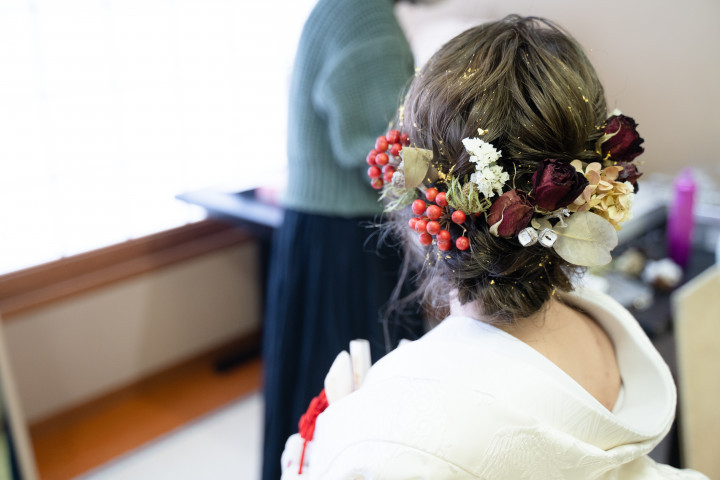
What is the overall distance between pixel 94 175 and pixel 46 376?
2.04 feet

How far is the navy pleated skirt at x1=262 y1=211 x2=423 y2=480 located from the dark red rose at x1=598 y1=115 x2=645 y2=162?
0.60 meters

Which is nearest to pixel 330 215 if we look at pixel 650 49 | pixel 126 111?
pixel 650 49

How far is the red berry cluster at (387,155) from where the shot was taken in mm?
701

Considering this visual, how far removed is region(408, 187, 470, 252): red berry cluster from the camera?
62 centimetres

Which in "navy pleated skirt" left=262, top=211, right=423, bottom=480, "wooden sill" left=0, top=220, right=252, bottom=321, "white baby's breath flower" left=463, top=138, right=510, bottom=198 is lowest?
"wooden sill" left=0, top=220, right=252, bottom=321

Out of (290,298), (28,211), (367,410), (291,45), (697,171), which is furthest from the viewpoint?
(291,45)

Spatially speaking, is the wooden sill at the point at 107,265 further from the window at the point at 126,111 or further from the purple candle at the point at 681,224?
the purple candle at the point at 681,224

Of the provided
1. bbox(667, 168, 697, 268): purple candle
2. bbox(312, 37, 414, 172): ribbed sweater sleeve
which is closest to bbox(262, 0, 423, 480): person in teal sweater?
bbox(312, 37, 414, 172): ribbed sweater sleeve

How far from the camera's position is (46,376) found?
6.16 ft

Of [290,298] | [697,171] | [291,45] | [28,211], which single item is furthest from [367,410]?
[291,45]

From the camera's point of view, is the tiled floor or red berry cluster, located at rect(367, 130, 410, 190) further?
the tiled floor

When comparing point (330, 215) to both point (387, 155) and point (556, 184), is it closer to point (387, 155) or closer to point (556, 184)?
point (387, 155)

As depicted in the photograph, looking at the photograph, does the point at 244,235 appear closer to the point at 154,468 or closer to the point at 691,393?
the point at 154,468

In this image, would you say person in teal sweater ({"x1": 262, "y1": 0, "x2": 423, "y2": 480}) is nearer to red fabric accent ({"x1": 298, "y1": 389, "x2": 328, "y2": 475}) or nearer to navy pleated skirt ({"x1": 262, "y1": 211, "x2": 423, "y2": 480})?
navy pleated skirt ({"x1": 262, "y1": 211, "x2": 423, "y2": 480})
